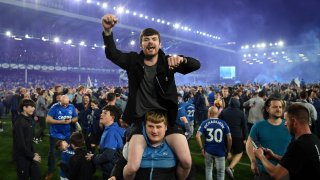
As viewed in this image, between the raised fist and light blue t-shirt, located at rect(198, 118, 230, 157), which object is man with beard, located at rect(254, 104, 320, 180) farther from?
light blue t-shirt, located at rect(198, 118, 230, 157)

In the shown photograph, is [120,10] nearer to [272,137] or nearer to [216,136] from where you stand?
[216,136]

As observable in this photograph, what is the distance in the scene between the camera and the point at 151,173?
133 inches

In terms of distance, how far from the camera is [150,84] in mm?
3639

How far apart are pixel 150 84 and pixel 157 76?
0.47 feet

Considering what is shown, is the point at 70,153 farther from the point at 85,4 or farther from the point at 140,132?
the point at 85,4

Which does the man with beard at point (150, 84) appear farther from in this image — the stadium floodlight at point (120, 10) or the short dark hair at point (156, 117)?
the stadium floodlight at point (120, 10)

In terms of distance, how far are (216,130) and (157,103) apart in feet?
13.3

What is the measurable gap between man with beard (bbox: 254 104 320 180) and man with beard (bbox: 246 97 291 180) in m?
1.36

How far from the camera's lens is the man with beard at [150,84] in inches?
137

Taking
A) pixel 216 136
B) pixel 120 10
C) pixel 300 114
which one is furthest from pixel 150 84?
pixel 120 10

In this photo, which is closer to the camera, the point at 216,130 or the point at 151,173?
the point at 151,173

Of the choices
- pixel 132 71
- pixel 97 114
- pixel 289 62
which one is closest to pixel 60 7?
pixel 97 114

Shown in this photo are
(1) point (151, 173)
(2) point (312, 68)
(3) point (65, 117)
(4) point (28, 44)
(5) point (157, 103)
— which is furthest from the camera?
(2) point (312, 68)

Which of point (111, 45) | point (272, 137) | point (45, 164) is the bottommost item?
point (45, 164)
